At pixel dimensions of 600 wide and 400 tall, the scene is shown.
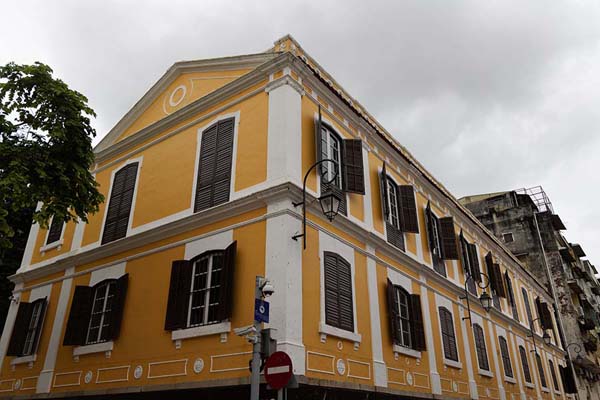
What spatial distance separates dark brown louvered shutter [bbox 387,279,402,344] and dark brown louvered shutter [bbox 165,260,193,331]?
5.24 m

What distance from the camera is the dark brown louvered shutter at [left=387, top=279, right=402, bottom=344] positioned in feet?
41.2

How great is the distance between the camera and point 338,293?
11.1 metres

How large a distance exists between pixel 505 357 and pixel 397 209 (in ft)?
31.6

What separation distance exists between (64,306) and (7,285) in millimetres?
5272

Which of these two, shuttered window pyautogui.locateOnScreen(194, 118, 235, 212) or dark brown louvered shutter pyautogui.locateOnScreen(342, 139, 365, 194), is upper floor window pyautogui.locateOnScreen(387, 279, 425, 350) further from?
shuttered window pyautogui.locateOnScreen(194, 118, 235, 212)

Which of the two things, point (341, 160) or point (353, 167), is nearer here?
point (353, 167)

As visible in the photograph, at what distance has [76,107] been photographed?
11.4m

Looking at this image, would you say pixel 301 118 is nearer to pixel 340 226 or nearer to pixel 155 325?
pixel 340 226

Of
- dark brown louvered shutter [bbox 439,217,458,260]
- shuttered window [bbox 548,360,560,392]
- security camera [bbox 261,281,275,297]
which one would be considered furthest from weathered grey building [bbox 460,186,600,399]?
security camera [bbox 261,281,275,297]

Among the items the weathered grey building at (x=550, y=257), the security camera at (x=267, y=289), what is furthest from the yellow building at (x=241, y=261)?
the weathered grey building at (x=550, y=257)

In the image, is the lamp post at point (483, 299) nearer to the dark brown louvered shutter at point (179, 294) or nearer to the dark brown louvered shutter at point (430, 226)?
the dark brown louvered shutter at point (430, 226)

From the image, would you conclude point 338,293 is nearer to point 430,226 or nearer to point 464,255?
point 430,226

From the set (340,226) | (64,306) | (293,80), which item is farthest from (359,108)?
(64,306)

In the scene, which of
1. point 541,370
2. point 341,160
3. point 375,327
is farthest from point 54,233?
point 541,370
